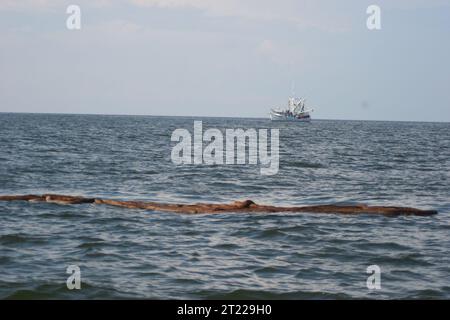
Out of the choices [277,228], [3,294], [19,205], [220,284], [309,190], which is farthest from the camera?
[309,190]

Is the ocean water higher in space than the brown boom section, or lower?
lower

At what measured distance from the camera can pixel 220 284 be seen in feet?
38.9

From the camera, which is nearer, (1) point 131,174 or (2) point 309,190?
(2) point 309,190

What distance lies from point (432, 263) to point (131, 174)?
19656 mm

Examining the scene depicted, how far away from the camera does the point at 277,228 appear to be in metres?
17.0

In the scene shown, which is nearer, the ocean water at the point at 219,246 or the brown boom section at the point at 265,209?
the ocean water at the point at 219,246

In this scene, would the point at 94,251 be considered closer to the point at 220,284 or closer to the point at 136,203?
the point at 220,284

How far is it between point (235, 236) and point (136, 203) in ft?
16.6

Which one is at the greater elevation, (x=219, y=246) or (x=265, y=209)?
(x=265, y=209)

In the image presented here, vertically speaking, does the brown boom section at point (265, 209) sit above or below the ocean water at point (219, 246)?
above

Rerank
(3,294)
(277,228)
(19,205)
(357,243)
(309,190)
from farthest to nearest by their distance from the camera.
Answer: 1. (309,190)
2. (19,205)
3. (277,228)
4. (357,243)
5. (3,294)

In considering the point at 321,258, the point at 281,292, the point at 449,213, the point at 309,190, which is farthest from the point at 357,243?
the point at 309,190

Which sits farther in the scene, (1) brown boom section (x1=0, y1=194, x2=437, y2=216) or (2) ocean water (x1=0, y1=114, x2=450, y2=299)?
(1) brown boom section (x1=0, y1=194, x2=437, y2=216)

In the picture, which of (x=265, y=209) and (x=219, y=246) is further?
(x=265, y=209)
